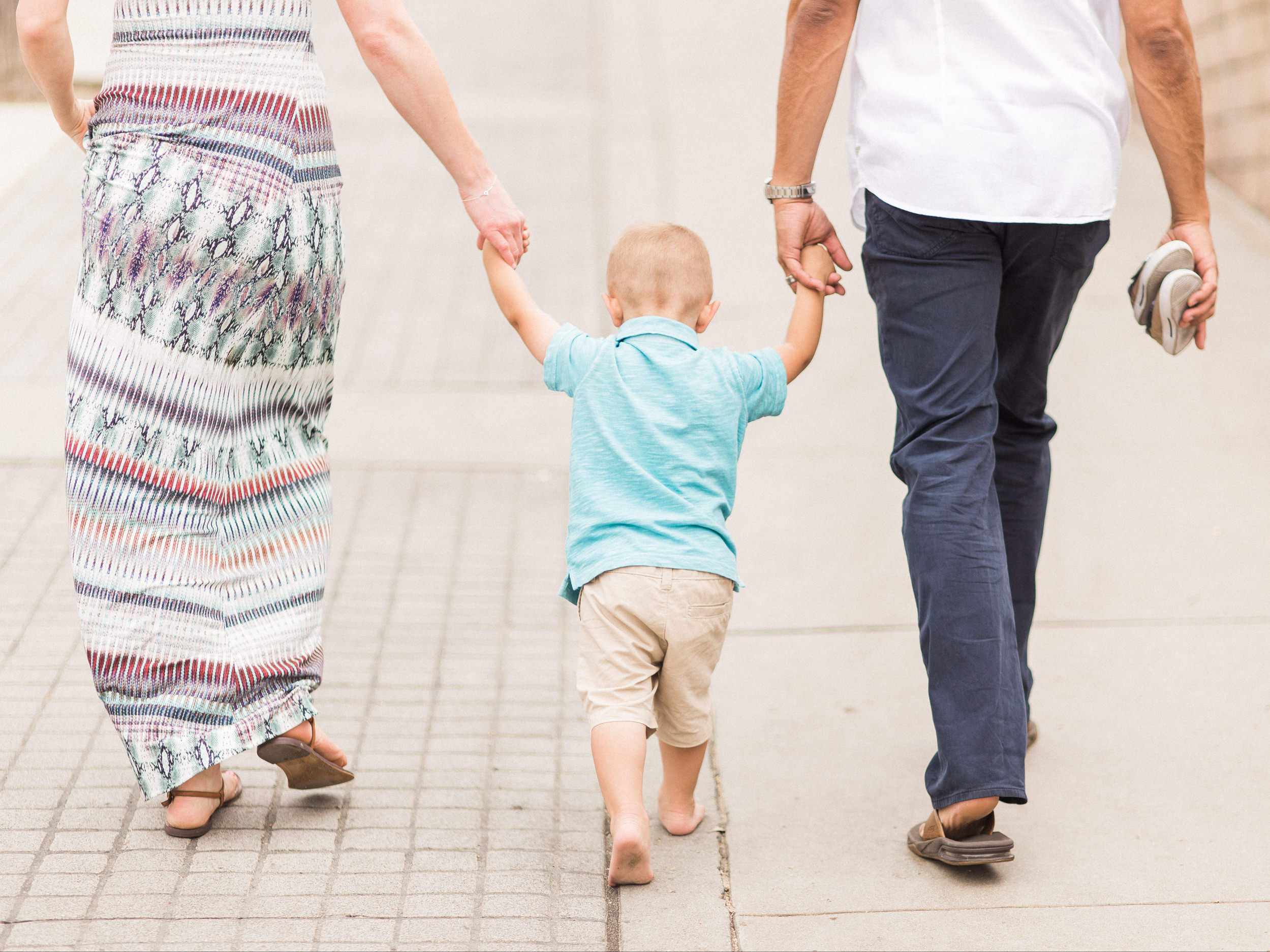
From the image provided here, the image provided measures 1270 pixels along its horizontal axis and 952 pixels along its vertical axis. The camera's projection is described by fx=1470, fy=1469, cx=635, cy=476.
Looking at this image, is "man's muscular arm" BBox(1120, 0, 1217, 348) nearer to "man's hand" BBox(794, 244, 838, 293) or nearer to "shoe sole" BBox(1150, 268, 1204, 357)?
"shoe sole" BBox(1150, 268, 1204, 357)

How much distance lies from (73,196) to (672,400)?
20.9 ft

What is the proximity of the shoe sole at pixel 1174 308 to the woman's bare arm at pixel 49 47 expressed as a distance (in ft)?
6.47

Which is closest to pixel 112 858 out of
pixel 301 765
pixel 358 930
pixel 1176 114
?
pixel 301 765

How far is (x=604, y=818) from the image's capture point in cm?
288

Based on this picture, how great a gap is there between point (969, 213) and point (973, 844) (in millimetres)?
1094

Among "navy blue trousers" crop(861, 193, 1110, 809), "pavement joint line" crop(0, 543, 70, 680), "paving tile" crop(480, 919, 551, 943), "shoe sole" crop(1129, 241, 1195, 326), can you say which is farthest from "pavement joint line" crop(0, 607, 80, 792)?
"shoe sole" crop(1129, 241, 1195, 326)

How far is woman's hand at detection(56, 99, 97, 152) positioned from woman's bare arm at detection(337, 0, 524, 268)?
0.28 meters

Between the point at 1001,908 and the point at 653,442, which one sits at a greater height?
the point at 653,442

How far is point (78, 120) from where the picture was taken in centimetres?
274

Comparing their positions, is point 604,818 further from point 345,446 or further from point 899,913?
point 345,446

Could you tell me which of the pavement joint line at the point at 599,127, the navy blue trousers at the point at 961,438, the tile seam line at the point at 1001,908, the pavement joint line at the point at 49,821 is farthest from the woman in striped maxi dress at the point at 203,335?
the pavement joint line at the point at 599,127

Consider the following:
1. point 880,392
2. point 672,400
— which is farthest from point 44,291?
point 672,400

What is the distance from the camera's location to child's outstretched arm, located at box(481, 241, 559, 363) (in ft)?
8.79

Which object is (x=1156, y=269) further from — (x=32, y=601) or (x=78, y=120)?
(x=32, y=601)
